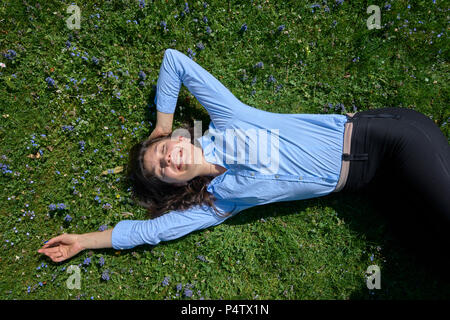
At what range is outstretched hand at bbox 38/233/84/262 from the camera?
4199 mm

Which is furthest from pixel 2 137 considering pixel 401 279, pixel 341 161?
pixel 401 279

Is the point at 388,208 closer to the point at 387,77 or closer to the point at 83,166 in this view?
the point at 387,77

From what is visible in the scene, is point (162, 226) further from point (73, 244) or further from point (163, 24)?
point (163, 24)

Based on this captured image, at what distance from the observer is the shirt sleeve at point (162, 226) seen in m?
3.98

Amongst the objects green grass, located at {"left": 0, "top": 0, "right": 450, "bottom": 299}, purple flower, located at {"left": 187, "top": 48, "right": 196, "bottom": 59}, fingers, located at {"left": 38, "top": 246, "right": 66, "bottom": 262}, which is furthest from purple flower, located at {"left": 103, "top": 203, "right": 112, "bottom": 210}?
purple flower, located at {"left": 187, "top": 48, "right": 196, "bottom": 59}

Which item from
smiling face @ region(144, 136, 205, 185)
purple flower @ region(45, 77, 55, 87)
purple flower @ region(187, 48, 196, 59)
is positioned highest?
purple flower @ region(187, 48, 196, 59)

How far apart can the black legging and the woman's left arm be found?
3.46m

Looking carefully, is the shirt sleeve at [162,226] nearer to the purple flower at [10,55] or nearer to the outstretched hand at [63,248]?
the outstretched hand at [63,248]

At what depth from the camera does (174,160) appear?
355 cm

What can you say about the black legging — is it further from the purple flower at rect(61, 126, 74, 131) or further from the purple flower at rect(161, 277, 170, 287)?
the purple flower at rect(61, 126, 74, 131)

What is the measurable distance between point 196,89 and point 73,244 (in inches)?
111

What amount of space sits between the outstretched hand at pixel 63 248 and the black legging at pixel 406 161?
153 inches

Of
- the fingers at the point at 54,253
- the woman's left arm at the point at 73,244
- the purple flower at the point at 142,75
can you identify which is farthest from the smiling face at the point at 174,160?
the fingers at the point at 54,253

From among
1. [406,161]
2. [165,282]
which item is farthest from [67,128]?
[406,161]
